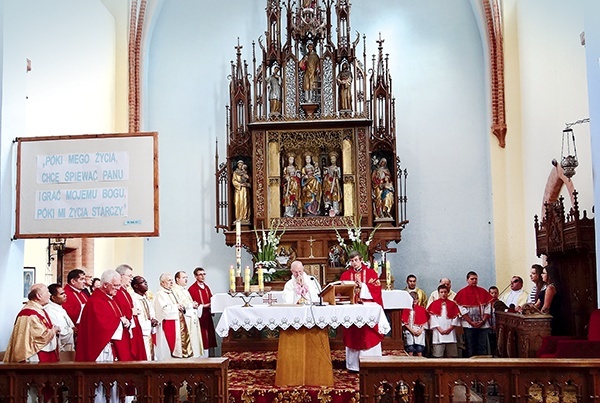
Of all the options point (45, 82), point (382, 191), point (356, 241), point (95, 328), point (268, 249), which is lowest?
point (95, 328)

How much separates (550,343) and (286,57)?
730 centimetres

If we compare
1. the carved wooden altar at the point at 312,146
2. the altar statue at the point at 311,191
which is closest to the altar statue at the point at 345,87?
the carved wooden altar at the point at 312,146

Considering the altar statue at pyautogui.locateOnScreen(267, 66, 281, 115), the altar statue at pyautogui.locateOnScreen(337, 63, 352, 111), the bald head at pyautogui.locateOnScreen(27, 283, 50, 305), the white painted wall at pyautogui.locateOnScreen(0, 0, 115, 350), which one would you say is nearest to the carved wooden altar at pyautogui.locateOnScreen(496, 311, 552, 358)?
the altar statue at pyautogui.locateOnScreen(337, 63, 352, 111)

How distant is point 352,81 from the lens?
14.2 meters

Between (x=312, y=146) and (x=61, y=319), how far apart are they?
23.2ft

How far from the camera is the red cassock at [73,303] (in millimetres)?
9125

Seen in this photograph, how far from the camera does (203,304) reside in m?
12.5

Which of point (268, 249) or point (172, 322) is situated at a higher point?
point (268, 249)

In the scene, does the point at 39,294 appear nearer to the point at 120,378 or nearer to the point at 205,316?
the point at 120,378

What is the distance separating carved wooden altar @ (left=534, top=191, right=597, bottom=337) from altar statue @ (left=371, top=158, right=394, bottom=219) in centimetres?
339

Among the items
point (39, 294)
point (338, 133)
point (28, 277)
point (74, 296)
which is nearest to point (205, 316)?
point (28, 277)

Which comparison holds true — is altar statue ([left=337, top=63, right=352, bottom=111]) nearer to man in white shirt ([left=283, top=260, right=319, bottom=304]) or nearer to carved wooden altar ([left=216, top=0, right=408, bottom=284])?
carved wooden altar ([left=216, top=0, right=408, bottom=284])

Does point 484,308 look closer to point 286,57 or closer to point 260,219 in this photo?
point 260,219

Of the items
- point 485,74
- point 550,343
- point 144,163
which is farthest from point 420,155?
point 144,163
